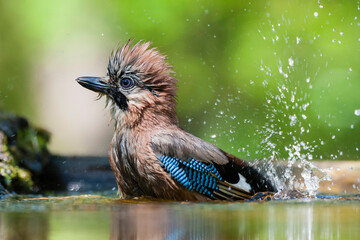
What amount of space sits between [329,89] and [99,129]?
129 inches

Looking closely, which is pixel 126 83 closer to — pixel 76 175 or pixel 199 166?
pixel 199 166

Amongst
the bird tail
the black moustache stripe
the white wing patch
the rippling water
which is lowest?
the rippling water

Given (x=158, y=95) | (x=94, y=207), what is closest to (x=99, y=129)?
(x=158, y=95)

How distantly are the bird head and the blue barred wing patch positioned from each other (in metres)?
0.38

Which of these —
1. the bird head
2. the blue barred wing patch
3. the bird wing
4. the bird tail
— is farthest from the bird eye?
the bird tail

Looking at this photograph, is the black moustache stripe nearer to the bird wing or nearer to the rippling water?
the bird wing

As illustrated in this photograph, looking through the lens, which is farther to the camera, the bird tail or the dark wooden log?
the dark wooden log

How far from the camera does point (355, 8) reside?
734cm

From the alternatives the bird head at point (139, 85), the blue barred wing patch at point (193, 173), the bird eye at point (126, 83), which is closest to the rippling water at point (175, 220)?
the blue barred wing patch at point (193, 173)

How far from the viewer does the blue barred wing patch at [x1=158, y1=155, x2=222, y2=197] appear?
13.1 feet

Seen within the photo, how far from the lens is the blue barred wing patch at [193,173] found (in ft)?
13.1

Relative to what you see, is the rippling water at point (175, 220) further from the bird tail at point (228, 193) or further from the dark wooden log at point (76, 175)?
the dark wooden log at point (76, 175)

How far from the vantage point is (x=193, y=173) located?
4074 mm

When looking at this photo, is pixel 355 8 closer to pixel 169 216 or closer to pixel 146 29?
pixel 146 29
